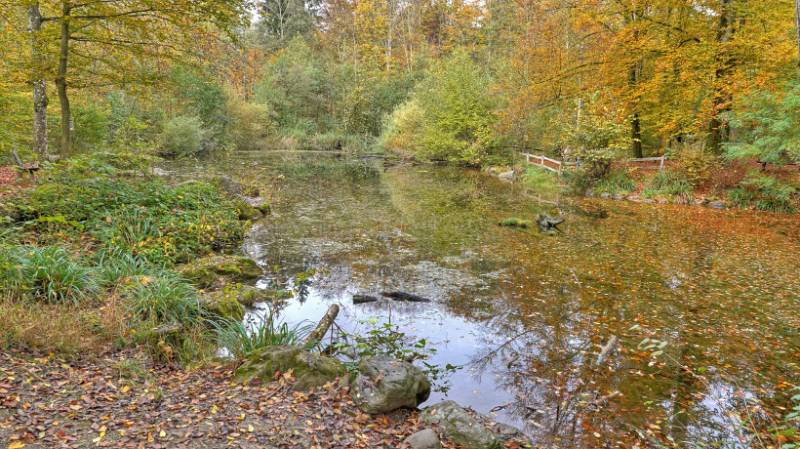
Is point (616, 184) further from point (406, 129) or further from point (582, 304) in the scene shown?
point (406, 129)

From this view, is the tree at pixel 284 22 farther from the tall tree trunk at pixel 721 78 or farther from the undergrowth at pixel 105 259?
the undergrowth at pixel 105 259

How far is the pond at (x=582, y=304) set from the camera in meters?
4.82

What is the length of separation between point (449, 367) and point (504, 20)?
4495 centimetres

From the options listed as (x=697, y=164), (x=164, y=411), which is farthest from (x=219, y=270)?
(x=697, y=164)

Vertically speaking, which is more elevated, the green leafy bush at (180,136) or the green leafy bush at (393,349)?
the green leafy bush at (180,136)

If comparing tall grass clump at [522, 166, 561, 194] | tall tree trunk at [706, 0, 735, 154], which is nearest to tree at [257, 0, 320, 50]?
tall grass clump at [522, 166, 561, 194]

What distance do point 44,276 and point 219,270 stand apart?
2923mm

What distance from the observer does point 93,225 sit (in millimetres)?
8000

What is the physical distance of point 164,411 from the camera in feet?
12.6

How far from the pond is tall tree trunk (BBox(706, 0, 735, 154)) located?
14.5ft

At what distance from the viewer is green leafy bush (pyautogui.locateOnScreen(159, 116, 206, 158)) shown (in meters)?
27.6

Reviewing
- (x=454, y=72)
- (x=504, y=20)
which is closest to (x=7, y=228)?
(x=454, y=72)

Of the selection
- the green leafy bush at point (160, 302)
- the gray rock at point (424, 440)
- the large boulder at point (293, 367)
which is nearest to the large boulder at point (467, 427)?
the gray rock at point (424, 440)

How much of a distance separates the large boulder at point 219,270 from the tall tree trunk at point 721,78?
1730 centimetres
